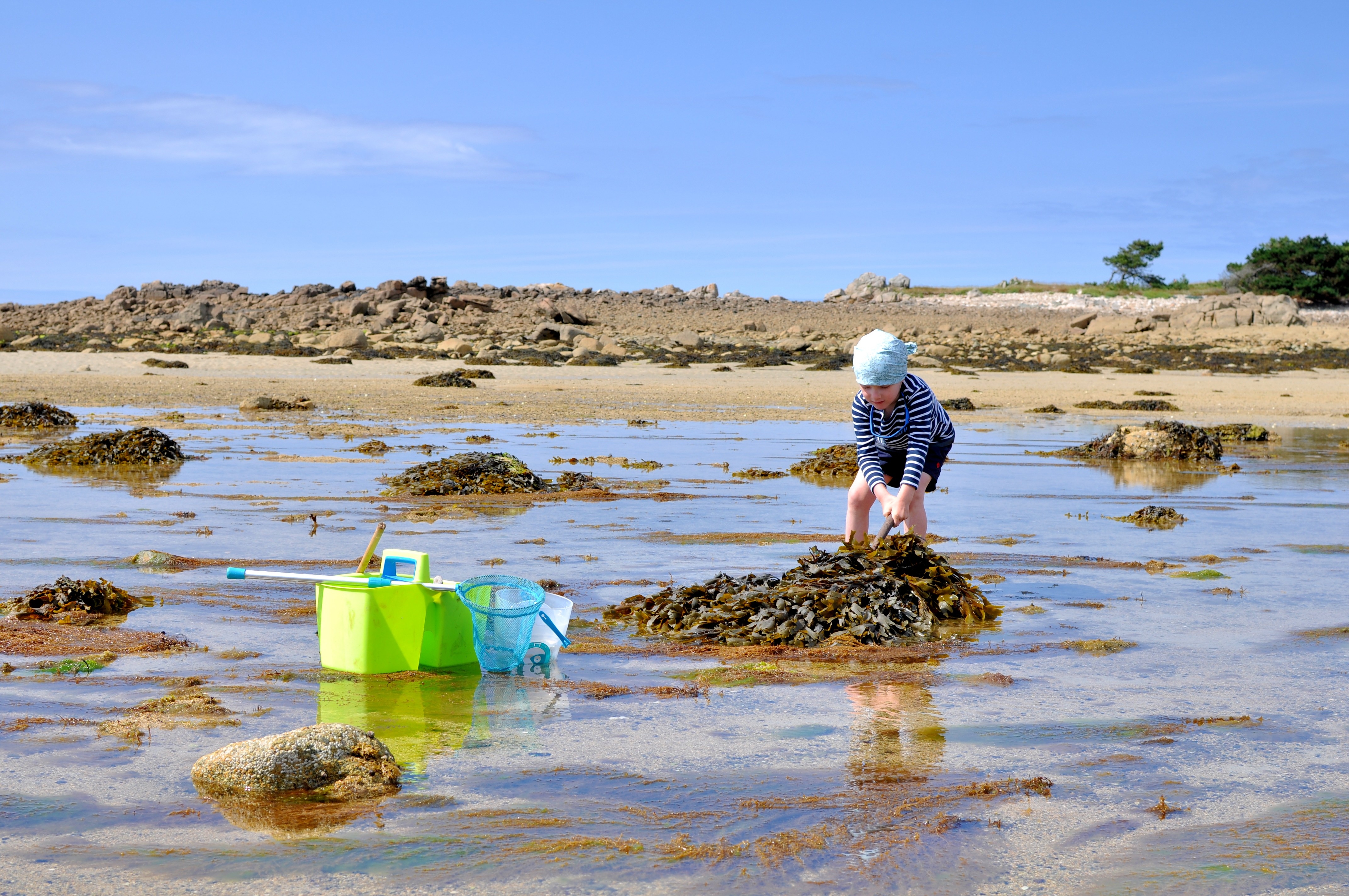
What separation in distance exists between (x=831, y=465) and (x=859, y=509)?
521 cm

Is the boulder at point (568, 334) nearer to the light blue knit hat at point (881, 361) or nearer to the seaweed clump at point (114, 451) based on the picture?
the seaweed clump at point (114, 451)

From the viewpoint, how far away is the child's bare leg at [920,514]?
655cm

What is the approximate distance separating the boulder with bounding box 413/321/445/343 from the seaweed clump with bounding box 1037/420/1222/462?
94.8ft

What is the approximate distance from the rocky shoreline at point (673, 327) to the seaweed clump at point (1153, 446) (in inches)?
706

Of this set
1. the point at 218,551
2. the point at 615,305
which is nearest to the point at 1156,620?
the point at 218,551

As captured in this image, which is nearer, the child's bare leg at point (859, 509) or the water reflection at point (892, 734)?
the water reflection at point (892, 734)

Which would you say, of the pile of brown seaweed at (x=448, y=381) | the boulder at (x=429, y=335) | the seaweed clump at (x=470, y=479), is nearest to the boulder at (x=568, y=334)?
the boulder at (x=429, y=335)

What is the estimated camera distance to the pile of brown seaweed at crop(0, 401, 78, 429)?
1602 cm

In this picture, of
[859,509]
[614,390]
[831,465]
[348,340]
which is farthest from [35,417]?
[348,340]

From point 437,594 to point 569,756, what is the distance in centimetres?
117

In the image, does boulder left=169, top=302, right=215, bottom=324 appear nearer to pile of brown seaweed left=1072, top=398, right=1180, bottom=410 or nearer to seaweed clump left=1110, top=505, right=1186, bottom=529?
pile of brown seaweed left=1072, top=398, right=1180, bottom=410

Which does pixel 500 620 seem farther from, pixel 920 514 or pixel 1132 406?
pixel 1132 406

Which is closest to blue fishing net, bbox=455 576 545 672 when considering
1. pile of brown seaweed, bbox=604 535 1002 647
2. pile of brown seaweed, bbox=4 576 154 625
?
pile of brown seaweed, bbox=604 535 1002 647

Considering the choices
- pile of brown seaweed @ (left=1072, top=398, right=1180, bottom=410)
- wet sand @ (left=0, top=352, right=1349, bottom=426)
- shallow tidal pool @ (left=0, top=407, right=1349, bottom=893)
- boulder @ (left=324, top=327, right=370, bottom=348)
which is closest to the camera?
shallow tidal pool @ (left=0, top=407, right=1349, bottom=893)
